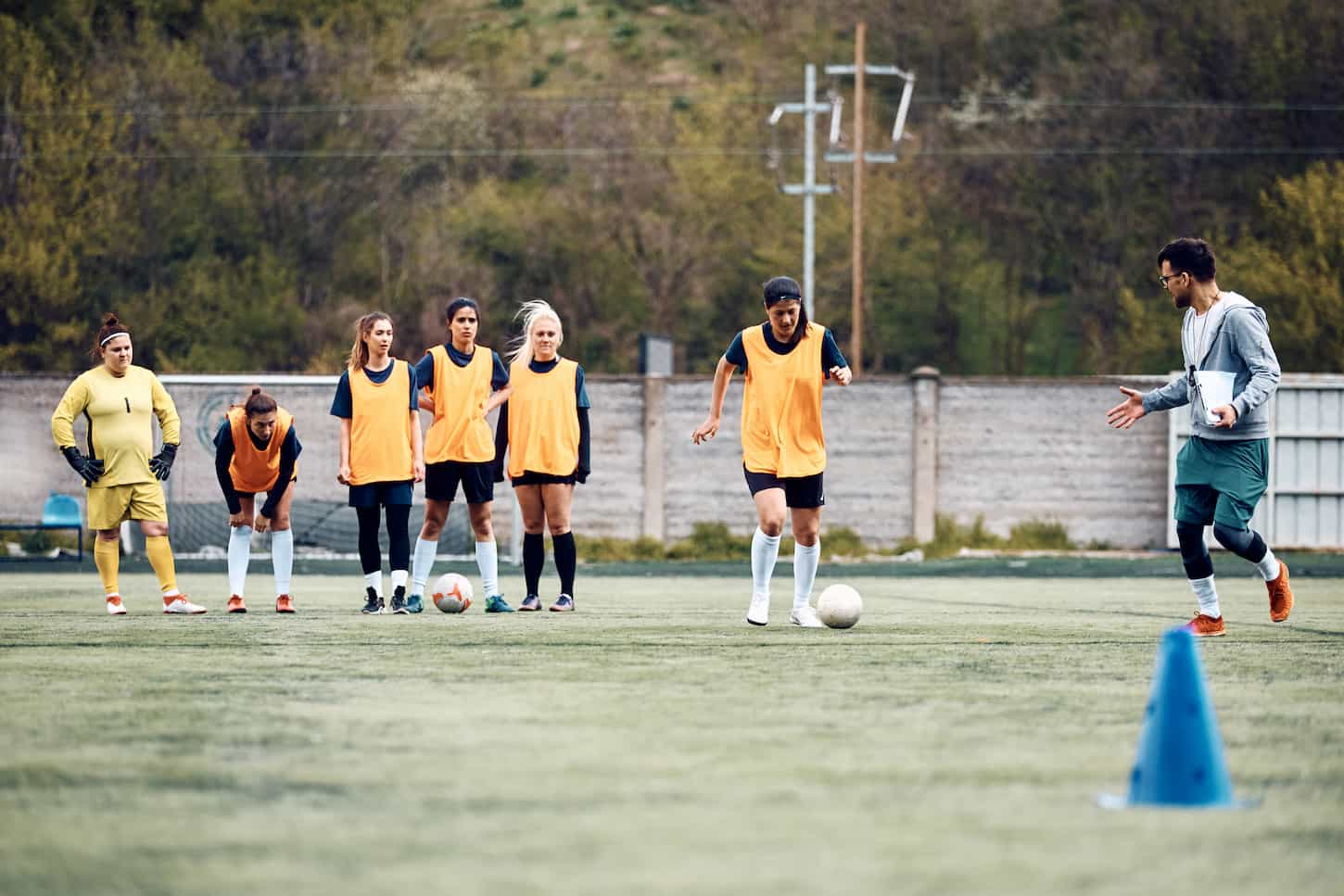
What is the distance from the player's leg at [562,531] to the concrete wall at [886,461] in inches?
513

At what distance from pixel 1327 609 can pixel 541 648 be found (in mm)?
Result: 6508

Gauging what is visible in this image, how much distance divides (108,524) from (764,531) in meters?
4.07

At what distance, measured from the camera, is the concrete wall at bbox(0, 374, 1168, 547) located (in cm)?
2516

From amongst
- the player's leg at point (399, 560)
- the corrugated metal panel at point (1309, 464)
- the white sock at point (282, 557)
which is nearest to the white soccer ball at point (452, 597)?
the player's leg at point (399, 560)

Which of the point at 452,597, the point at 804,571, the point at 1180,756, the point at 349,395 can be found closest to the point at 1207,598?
the point at 804,571

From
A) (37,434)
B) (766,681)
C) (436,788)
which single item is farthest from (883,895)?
(37,434)

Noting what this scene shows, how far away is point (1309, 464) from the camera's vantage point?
79.9 feet

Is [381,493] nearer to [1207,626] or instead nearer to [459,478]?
[459,478]

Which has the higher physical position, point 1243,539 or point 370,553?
point 1243,539

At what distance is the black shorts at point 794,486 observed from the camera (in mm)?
10547

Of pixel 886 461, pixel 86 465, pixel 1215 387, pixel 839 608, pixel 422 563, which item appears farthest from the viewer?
pixel 886 461

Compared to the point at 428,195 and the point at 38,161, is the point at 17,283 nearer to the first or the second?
the point at 38,161

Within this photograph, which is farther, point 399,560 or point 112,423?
point 399,560

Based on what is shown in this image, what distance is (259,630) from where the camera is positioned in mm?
10148
